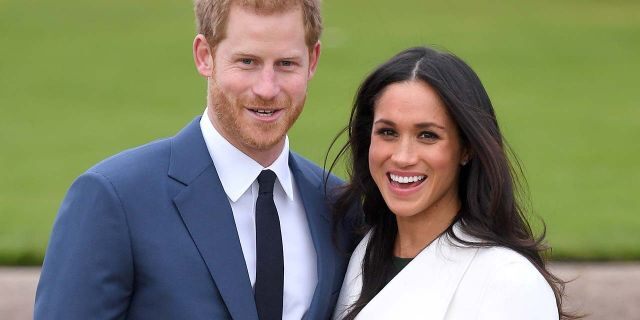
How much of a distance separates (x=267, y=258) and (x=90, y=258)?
0.54m

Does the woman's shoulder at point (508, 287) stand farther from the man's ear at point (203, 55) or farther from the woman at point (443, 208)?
the man's ear at point (203, 55)

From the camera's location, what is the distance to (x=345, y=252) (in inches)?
163

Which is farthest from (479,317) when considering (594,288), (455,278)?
(594,288)

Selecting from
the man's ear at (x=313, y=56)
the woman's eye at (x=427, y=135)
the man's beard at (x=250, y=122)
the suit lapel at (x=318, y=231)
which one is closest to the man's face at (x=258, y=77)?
the man's beard at (x=250, y=122)

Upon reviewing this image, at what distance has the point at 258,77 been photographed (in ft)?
12.2

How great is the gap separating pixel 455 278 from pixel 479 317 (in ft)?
0.56

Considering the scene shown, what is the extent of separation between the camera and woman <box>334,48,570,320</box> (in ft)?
12.1

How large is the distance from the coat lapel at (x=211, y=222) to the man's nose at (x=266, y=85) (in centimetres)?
26

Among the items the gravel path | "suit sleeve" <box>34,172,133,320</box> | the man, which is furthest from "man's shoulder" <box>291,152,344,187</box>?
the gravel path

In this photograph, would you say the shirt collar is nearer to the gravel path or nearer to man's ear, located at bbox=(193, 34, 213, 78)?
man's ear, located at bbox=(193, 34, 213, 78)

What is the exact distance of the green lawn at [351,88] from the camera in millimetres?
10594

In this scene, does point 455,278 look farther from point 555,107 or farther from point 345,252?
point 555,107

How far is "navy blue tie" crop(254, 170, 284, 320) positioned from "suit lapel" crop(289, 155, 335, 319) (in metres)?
0.15

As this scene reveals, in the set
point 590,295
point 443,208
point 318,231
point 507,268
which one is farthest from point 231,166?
point 590,295
